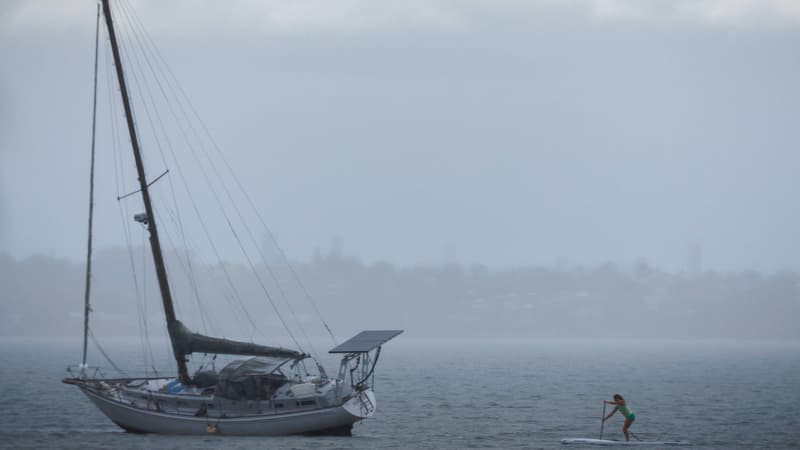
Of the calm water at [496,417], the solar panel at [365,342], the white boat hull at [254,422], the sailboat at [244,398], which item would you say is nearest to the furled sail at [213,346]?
the sailboat at [244,398]

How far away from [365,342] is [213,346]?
8580 mm

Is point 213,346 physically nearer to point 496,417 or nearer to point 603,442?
point 603,442

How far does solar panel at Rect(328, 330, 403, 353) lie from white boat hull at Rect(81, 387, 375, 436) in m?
2.76

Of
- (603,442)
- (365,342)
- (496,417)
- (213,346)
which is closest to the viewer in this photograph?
(603,442)

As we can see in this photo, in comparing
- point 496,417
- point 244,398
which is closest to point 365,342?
point 244,398

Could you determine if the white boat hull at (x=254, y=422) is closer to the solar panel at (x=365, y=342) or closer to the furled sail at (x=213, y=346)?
the solar panel at (x=365, y=342)

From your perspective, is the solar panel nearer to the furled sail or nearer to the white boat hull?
the furled sail

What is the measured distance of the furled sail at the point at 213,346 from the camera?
188ft

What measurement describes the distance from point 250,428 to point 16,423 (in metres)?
24.2

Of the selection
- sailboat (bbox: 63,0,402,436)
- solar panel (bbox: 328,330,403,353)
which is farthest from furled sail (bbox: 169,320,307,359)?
solar panel (bbox: 328,330,403,353)

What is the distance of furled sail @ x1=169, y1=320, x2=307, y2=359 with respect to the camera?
57.2 m

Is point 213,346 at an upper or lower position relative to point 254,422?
upper

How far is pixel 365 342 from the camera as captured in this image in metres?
57.5

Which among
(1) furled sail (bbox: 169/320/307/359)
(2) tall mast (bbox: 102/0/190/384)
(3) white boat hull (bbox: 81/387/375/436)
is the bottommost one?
(3) white boat hull (bbox: 81/387/375/436)
